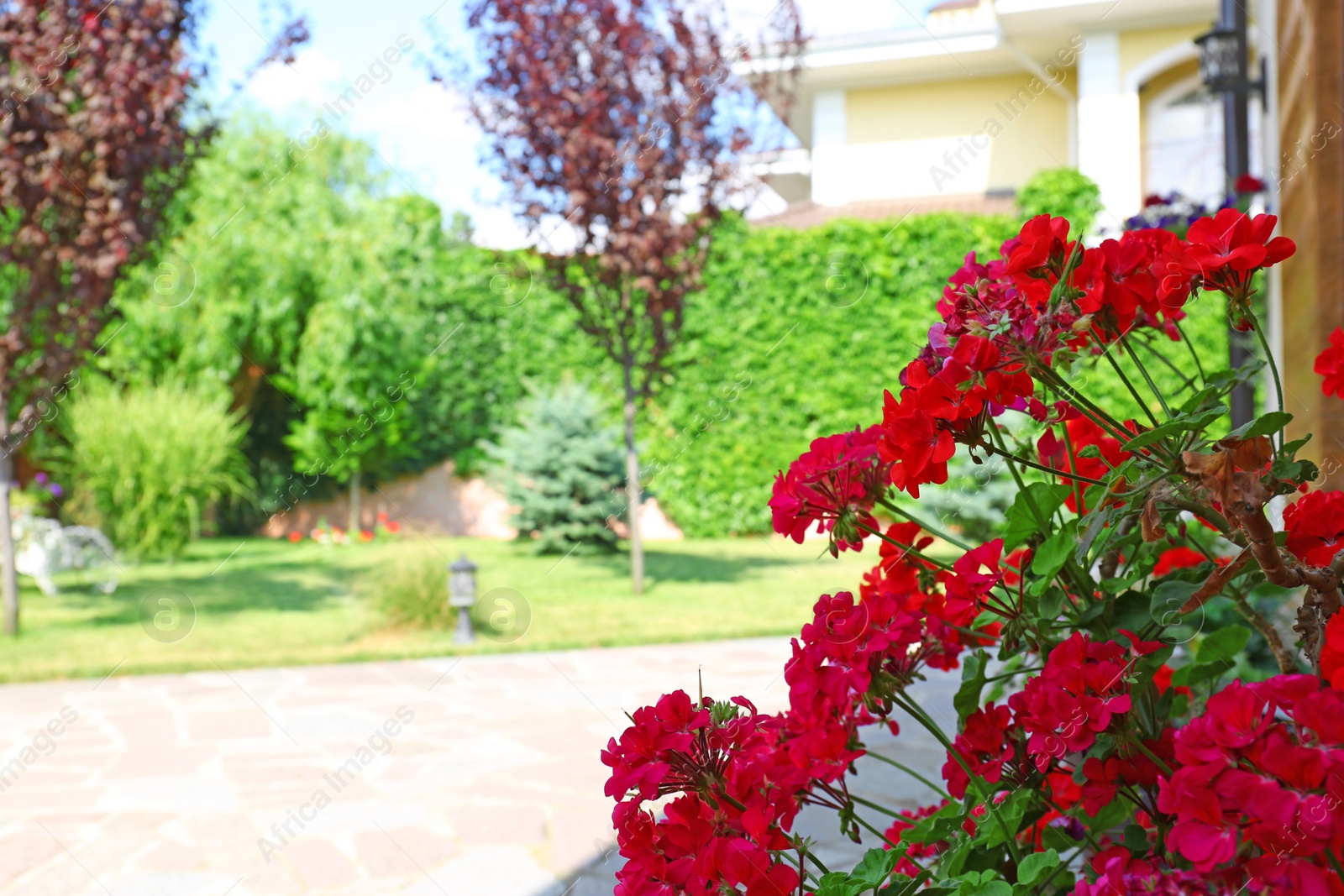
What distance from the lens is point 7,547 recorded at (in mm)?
5164

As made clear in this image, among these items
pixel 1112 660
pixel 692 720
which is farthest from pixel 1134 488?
pixel 692 720

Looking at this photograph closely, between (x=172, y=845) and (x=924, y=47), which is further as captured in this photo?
(x=924, y=47)

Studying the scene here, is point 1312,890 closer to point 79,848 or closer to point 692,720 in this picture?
point 692,720

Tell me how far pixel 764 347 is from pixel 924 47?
460cm

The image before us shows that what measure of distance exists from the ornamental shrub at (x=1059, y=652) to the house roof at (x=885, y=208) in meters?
9.55

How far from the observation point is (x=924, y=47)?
11039mm

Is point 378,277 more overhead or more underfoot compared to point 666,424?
more overhead

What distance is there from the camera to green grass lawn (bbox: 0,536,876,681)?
16.5 feet

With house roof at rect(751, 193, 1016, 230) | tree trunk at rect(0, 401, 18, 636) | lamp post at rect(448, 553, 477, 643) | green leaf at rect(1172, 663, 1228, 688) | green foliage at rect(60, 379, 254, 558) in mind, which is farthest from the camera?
house roof at rect(751, 193, 1016, 230)

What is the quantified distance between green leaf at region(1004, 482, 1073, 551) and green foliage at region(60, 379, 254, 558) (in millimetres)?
7961

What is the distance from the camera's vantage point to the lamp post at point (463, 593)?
5027 mm

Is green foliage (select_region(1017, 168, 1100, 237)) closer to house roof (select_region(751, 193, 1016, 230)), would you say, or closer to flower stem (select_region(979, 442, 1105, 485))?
house roof (select_region(751, 193, 1016, 230))

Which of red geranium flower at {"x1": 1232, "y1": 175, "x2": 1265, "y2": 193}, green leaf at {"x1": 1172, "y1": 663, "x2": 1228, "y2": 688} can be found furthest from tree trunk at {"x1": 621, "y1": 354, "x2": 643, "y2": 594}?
green leaf at {"x1": 1172, "y1": 663, "x2": 1228, "y2": 688}

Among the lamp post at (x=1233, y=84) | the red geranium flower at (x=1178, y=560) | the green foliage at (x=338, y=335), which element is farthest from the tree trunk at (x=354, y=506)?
the red geranium flower at (x=1178, y=560)
